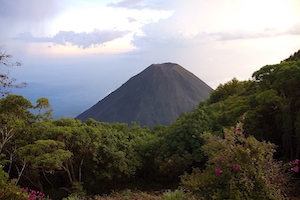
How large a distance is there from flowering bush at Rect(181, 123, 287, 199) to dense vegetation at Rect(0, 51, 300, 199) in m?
0.02

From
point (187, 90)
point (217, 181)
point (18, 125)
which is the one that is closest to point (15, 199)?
point (217, 181)

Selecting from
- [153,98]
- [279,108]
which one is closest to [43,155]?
[279,108]

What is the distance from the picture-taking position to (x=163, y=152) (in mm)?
15266

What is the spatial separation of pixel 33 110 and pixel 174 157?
735 cm

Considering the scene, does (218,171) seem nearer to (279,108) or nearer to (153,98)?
(279,108)


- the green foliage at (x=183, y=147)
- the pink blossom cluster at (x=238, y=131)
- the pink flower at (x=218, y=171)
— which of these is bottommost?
the green foliage at (x=183, y=147)

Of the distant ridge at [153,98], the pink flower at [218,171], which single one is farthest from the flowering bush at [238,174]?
the distant ridge at [153,98]

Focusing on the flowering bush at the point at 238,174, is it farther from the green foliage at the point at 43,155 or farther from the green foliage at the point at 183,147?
the green foliage at the point at 183,147

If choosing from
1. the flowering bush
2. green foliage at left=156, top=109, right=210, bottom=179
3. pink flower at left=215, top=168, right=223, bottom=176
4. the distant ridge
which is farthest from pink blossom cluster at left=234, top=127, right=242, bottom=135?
the distant ridge

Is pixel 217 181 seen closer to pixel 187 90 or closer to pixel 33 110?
pixel 33 110

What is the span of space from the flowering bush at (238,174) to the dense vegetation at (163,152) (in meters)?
0.02

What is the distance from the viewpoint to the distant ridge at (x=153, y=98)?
6488 centimetres

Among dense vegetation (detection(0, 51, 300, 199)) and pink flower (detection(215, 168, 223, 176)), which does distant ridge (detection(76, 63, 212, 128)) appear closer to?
dense vegetation (detection(0, 51, 300, 199))

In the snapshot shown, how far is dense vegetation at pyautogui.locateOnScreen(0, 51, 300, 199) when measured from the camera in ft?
16.8
